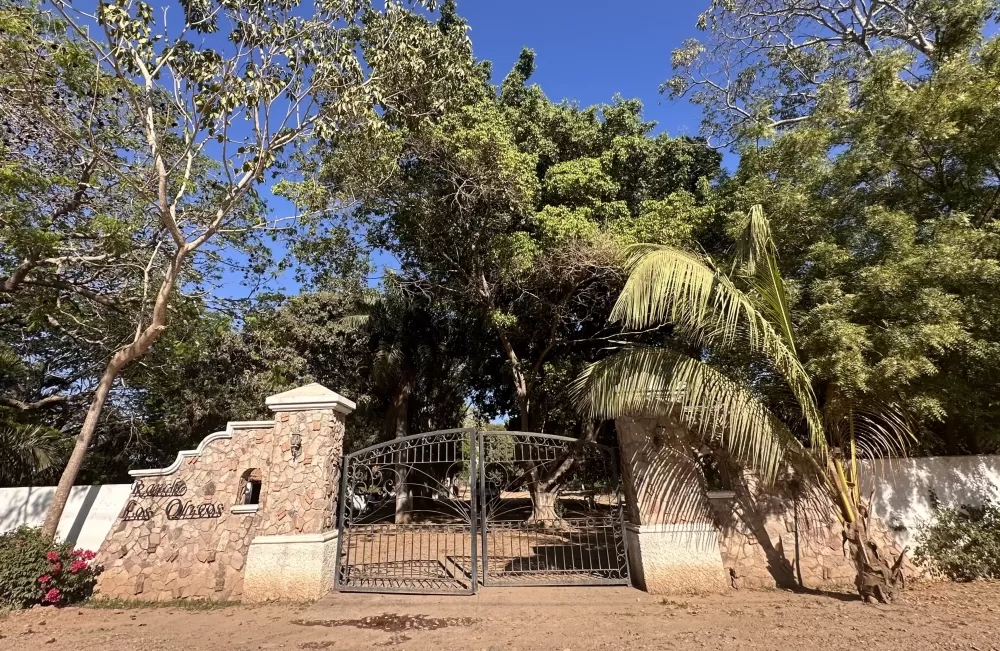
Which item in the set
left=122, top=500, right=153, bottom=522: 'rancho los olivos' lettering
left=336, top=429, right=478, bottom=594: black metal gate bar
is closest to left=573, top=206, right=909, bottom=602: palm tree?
left=336, top=429, right=478, bottom=594: black metal gate bar

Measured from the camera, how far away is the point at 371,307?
49.5 ft

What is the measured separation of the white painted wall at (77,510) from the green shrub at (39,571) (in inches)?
22.4

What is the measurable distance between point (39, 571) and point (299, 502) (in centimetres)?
331

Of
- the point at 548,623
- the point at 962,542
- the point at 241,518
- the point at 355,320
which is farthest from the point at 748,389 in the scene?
the point at 355,320

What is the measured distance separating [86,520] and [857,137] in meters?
13.4

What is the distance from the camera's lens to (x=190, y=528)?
7.27m

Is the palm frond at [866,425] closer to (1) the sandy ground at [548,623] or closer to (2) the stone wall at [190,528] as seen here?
(1) the sandy ground at [548,623]

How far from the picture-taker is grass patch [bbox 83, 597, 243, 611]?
6.63 m

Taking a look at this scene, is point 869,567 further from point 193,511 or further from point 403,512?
A: point 193,511

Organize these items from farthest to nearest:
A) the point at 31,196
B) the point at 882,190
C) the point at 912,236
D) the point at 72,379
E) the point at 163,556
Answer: the point at 72,379, the point at 31,196, the point at 882,190, the point at 163,556, the point at 912,236

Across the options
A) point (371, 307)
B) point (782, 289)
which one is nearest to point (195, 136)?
point (371, 307)

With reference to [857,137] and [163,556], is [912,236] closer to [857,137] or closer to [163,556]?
[857,137]

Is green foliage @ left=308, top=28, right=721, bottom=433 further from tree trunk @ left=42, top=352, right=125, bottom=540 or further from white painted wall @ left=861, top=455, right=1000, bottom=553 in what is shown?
white painted wall @ left=861, top=455, right=1000, bottom=553

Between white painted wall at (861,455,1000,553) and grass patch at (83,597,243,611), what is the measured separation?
902 cm
